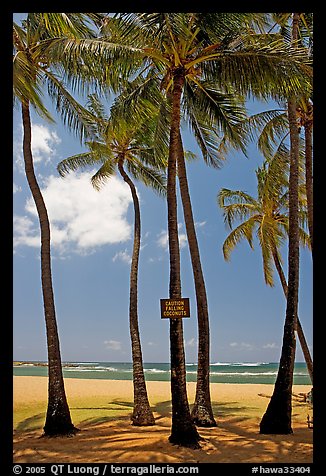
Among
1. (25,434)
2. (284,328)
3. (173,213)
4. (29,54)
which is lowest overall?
(25,434)

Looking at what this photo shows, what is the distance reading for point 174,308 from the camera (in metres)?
6.80

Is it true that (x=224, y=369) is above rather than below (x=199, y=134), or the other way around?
below

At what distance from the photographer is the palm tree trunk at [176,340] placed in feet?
22.0

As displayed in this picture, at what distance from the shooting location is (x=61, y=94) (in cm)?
888

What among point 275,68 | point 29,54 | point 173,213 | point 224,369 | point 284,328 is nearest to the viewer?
point 275,68

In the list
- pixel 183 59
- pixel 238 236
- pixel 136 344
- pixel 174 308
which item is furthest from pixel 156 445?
pixel 238 236

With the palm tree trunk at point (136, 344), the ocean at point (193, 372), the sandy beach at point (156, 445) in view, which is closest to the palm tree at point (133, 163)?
the palm tree trunk at point (136, 344)

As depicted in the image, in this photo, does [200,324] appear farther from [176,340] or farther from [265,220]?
[265,220]

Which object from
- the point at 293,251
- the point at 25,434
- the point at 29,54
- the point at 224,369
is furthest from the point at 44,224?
the point at 224,369

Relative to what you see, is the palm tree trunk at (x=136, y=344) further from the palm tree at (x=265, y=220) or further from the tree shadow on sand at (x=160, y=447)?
the palm tree at (x=265, y=220)

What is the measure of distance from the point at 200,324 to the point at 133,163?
4.50 metres

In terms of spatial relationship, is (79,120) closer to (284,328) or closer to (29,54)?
(29,54)
